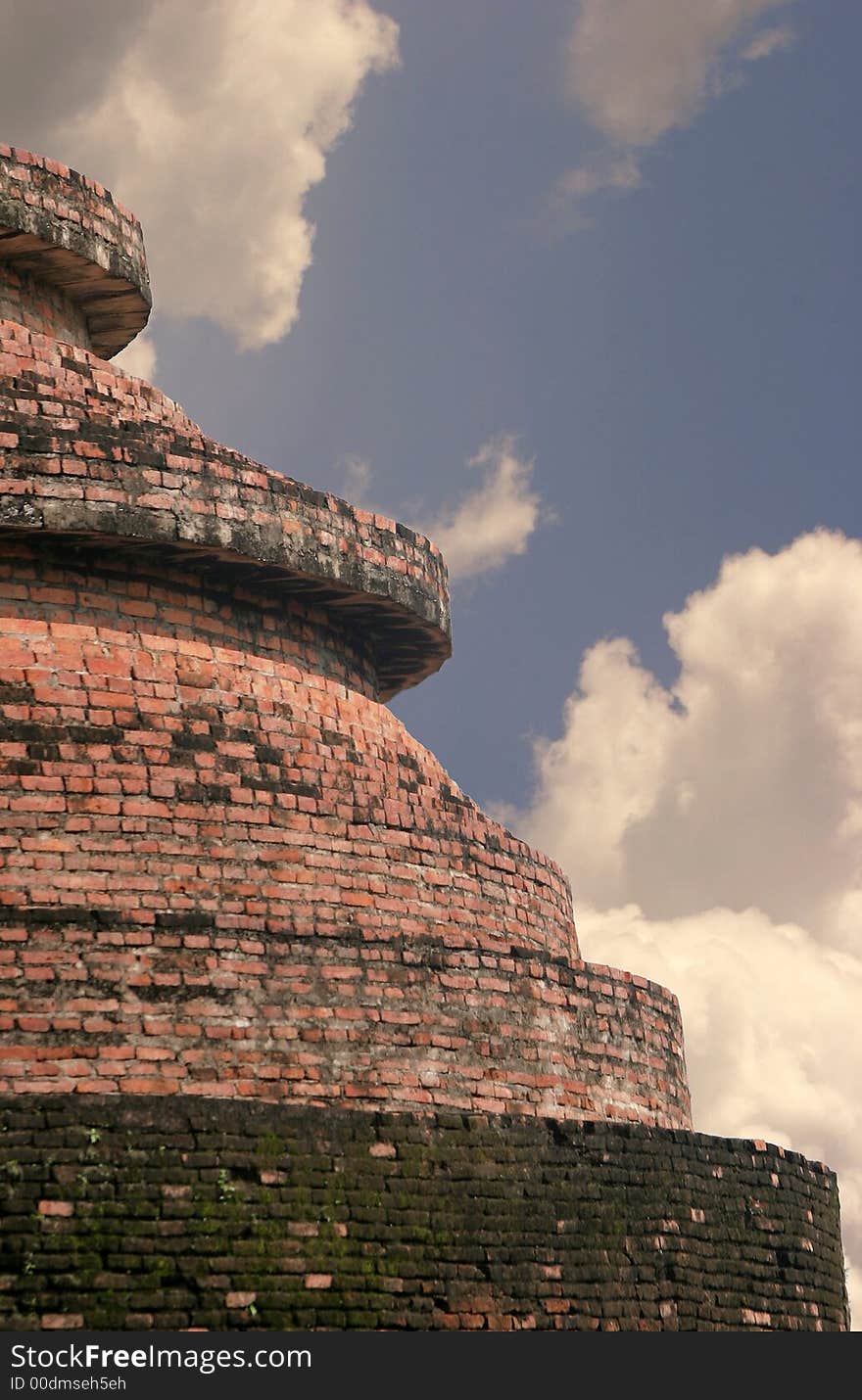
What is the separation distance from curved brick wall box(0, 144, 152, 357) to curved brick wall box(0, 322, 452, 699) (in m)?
1.02

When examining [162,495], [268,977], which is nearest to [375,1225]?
[268,977]

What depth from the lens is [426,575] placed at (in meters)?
15.2

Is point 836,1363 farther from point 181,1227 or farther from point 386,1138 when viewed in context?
point 181,1227

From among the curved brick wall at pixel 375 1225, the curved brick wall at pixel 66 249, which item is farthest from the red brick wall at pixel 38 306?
the curved brick wall at pixel 375 1225

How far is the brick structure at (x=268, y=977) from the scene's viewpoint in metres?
10.9

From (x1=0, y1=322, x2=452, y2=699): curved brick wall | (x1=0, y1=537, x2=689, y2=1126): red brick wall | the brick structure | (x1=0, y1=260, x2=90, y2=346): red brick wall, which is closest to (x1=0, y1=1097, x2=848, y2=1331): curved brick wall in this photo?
the brick structure

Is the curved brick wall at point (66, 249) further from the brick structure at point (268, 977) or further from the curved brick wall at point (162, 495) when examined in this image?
the curved brick wall at point (162, 495)

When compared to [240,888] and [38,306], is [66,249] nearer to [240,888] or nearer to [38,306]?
[38,306]

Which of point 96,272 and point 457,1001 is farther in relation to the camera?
point 96,272

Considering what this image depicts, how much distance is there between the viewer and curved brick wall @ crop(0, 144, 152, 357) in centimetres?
1460

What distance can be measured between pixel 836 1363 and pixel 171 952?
164 inches

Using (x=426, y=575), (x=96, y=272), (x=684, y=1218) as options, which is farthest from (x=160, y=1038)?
(x=96, y=272)

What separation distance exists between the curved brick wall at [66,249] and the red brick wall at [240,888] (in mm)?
2870

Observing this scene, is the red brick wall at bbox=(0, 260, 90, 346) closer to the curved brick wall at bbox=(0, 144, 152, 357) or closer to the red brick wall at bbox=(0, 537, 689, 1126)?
the curved brick wall at bbox=(0, 144, 152, 357)
